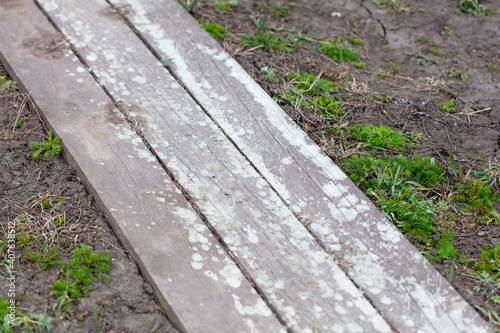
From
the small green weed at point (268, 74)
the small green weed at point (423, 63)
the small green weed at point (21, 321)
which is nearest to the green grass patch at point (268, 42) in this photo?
the small green weed at point (268, 74)

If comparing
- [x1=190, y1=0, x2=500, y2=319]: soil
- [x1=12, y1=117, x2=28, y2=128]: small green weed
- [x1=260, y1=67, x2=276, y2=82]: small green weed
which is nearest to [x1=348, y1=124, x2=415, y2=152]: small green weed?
[x1=190, y1=0, x2=500, y2=319]: soil

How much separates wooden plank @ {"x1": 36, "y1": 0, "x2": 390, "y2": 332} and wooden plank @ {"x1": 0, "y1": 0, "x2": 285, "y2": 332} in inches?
3.3

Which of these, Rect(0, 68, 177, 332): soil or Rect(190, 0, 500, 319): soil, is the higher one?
Rect(190, 0, 500, 319): soil

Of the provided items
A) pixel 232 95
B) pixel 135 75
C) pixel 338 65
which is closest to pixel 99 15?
pixel 135 75

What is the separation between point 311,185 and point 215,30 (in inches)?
67.6

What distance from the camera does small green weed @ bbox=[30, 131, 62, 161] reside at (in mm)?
2801

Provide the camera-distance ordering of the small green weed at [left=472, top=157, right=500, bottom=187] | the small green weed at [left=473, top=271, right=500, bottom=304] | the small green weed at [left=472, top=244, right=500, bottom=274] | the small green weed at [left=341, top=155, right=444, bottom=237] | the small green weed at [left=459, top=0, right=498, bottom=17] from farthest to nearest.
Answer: the small green weed at [left=459, top=0, right=498, bottom=17]
the small green weed at [left=472, top=157, right=500, bottom=187]
the small green weed at [left=341, top=155, right=444, bottom=237]
the small green weed at [left=472, top=244, right=500, bottom=274]
the small green weed at [left=473, top=271, right=500, bottom=304]

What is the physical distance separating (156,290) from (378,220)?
1186 mm

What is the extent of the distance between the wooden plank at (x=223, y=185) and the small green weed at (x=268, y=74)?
0.66 meters

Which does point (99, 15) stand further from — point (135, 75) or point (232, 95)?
point (232, 95)

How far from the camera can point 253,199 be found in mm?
2590

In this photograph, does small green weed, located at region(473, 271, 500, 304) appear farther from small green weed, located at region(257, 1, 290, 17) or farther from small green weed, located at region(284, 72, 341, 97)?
small green weed, located at region(257, 1, 290, 17)

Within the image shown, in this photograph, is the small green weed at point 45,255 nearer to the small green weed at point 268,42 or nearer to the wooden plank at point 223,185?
the wooden plank at point 223,185

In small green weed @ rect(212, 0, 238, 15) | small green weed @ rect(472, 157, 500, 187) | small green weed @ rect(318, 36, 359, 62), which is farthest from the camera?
small green weed @ rect(212, 0, 238, 15)
